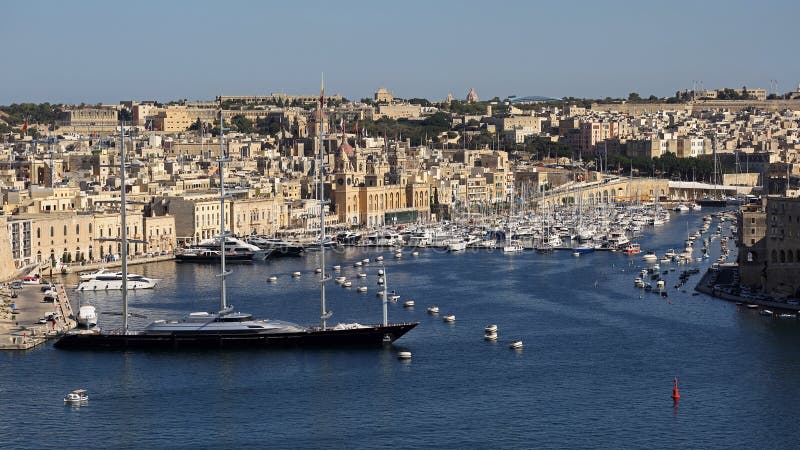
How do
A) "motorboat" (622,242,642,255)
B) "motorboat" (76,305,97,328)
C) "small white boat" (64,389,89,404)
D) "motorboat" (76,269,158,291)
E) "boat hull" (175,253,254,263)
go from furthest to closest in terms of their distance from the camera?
"motorboat" (622,242,642,255), "boat hull" (175,253,254,263), "motorboat" (76,269,158,291), "motorboat" (76,305,97,328), "small white boat" (64,389,89,404)

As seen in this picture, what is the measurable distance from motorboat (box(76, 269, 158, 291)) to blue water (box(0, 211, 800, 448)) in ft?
3.54

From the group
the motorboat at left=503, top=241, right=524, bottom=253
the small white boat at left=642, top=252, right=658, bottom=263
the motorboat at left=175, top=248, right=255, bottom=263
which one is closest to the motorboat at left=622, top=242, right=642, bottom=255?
the small white boat at left=642, top=252, right=658, bottom=263

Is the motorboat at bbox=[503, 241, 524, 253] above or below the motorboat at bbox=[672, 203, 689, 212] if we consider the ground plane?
below

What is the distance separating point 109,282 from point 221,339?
6.86 m

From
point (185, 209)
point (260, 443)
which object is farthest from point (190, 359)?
point (185, 209)

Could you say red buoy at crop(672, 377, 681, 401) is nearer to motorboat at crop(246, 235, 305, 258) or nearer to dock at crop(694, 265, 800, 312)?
→ dock at crop(694, 265, 800, 312)

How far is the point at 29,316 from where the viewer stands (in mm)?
22562

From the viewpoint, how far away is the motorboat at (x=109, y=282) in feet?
88.2

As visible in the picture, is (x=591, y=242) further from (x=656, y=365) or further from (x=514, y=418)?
(x=514, y=418)

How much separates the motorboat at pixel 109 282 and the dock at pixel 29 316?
0.72m

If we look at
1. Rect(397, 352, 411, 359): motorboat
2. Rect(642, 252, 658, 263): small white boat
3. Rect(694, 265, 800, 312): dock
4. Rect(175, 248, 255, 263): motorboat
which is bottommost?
Rect(397, 352, 411, 359): motorboat

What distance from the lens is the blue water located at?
1617 centimetres

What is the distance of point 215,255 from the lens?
1297 inches

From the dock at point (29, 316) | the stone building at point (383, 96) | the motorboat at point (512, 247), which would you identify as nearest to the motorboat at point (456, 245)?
the motorboat at point (512, 247)
